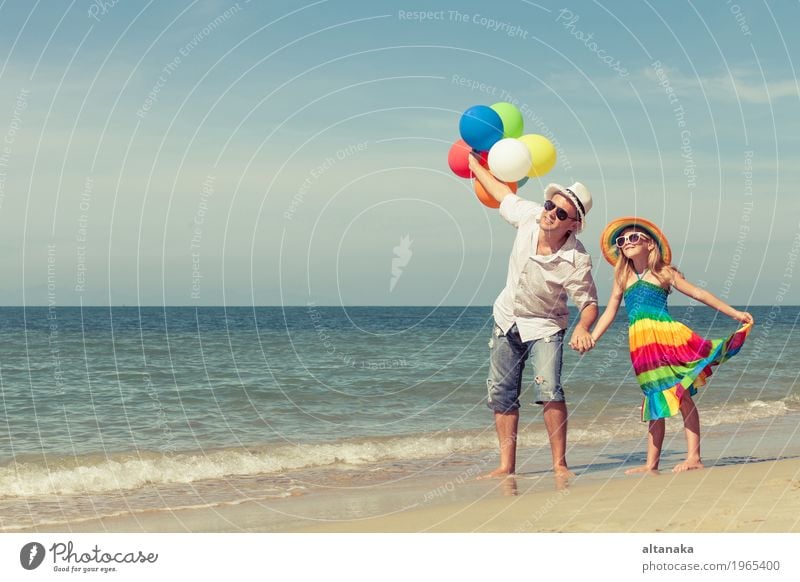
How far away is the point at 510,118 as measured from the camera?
7.97 metres

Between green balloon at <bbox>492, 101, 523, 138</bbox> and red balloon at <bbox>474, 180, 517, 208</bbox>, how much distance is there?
0.44 metres

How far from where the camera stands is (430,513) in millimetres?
7629

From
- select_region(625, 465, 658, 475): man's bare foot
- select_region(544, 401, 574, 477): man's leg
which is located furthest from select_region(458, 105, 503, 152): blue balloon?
select_region(625, 465, 658, 475): man's bare foot

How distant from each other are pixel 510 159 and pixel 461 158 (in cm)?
65

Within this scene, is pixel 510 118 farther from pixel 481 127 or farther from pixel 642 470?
pixel 642 470

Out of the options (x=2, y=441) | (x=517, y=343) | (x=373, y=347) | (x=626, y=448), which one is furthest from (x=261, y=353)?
(x=517, y=343)

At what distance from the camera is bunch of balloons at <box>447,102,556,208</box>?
7582mm

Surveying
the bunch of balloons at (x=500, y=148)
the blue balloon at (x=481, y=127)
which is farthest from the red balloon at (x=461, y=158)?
the blue balloon at (x=481, y=127)

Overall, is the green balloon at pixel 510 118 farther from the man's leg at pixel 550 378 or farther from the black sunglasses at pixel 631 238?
the man's leg at pixel 550 378

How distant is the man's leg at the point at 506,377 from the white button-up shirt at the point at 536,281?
6.6 inches

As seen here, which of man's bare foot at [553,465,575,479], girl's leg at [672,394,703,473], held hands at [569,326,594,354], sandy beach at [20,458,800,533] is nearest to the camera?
sandy beach at [20,458,800,533]

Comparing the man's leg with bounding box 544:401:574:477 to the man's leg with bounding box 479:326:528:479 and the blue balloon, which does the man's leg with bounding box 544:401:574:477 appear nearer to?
the man's leg with bounding box 479:326:528:479

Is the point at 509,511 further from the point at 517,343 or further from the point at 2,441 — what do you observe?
the point at 2,441

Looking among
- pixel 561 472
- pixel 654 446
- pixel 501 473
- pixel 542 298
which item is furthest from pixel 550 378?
pixel 654 446
